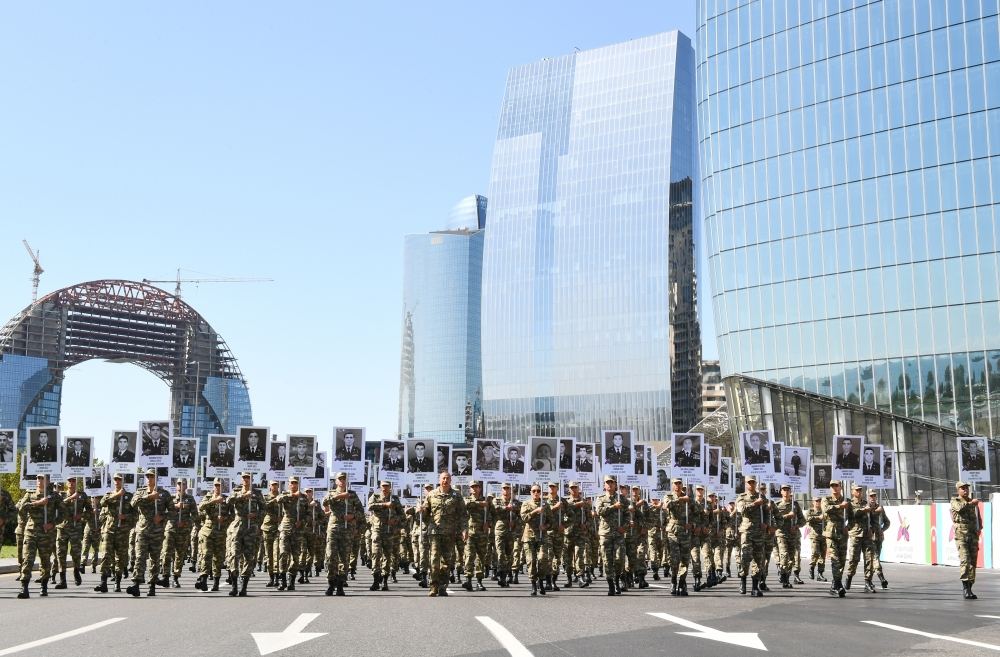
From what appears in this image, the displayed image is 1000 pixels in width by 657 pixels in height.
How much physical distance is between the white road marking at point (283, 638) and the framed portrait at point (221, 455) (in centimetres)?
1801

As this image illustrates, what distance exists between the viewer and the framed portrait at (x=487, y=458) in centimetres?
3078

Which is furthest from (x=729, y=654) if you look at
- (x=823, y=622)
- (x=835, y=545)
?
(x=835, y=545)

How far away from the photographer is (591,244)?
161250mm

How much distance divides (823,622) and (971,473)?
1844 cm

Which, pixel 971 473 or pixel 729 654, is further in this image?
Answer: pixel 971 473

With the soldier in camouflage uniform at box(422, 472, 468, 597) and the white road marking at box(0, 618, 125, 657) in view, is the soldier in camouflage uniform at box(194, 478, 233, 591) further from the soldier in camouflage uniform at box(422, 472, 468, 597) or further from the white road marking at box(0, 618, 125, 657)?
the white road marking at box(0, 618, 125, 657)

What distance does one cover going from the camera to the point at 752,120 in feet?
227

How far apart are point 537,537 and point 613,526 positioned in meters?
1.72

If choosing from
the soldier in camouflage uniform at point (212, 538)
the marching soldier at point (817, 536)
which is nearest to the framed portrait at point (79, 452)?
the soldier in camouflage uniform at point (212, 538)

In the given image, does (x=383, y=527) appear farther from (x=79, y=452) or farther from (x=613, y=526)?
(x=79, y=452)

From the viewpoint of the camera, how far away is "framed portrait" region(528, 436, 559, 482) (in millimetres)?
31375

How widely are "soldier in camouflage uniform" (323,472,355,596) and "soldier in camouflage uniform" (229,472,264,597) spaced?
1.34m

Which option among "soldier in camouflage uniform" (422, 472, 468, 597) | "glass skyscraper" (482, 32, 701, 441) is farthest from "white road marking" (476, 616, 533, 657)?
"glass skyscraper" (482, 32, 701, 441)

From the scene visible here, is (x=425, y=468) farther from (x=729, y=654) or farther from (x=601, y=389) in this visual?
(x=601, y=389)
